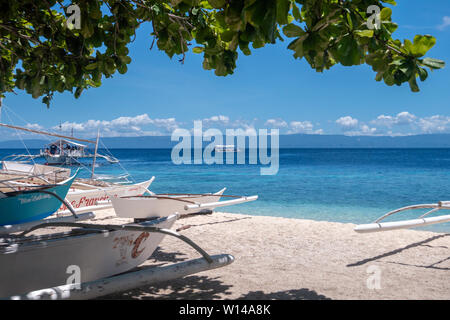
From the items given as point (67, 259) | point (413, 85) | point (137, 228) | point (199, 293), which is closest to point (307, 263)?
point (199, 293)

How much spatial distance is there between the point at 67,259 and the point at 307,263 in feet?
10.9

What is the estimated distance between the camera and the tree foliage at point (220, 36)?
68.1 inches

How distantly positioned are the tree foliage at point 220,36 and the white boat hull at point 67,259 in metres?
1.53

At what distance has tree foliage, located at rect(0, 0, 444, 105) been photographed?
5.67ft

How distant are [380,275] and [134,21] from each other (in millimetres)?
4303

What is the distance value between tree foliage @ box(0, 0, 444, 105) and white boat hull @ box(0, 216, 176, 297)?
5.03ft

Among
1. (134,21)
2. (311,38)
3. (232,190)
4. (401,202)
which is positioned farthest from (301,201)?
(311,38)

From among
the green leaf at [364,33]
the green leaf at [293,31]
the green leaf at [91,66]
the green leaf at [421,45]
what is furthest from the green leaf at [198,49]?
the green leaf at [421,45]

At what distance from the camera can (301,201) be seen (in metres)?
17.6

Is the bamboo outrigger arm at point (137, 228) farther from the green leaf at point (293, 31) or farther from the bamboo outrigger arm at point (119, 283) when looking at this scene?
the green leaf at point (293, 31)

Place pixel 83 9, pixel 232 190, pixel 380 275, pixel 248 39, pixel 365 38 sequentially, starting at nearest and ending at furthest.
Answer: pixel 248 39 → pixel 365 38 → pixel 83 9 → pixel 380 275 → pixel 232 190

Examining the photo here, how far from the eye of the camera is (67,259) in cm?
314

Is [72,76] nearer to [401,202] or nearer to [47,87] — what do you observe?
[47,87]

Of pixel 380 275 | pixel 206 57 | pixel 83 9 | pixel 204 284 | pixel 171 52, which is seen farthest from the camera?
pixel 380 275
